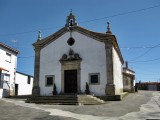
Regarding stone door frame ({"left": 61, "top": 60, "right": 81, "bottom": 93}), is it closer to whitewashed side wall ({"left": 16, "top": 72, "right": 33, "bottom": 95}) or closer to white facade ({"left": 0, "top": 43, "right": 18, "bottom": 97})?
white facade ({"left": 0, "top": 43, "right": 18, "bottom": 97})

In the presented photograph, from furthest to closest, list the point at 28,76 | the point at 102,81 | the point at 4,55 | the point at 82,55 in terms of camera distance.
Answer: the point at 28,76 → the point at 4,55 → the point at 82,55 → the point at 102,81

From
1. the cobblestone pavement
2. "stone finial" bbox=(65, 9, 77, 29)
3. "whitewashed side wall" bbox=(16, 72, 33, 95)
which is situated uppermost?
"stone finial" bbox=(65, 9, 77, 29)

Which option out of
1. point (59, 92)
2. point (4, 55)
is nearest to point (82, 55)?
point (59, 92)

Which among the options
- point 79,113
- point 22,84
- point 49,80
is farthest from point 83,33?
point 22,84

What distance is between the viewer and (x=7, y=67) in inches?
1022

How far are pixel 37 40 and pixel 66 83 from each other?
612 cm

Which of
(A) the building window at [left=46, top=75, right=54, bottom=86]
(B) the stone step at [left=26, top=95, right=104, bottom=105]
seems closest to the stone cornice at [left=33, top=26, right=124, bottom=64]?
(A) the building window at [left=46, top=75, right=54, bottom=86]

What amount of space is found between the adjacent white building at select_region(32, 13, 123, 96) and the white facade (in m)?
4.97

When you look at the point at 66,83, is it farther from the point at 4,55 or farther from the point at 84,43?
the point at 4,55

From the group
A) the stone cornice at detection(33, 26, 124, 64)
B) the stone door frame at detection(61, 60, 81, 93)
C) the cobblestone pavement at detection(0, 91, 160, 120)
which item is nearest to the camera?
the cobblestone pavement at detection(0, 91, 160, 120)

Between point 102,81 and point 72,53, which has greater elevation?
point 72,53

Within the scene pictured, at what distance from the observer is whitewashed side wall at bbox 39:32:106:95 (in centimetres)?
1956

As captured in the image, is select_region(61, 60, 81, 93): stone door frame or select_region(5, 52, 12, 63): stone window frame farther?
select_region(5, 52, 12, 63): stone window frame

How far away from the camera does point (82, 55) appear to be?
2055 cm
